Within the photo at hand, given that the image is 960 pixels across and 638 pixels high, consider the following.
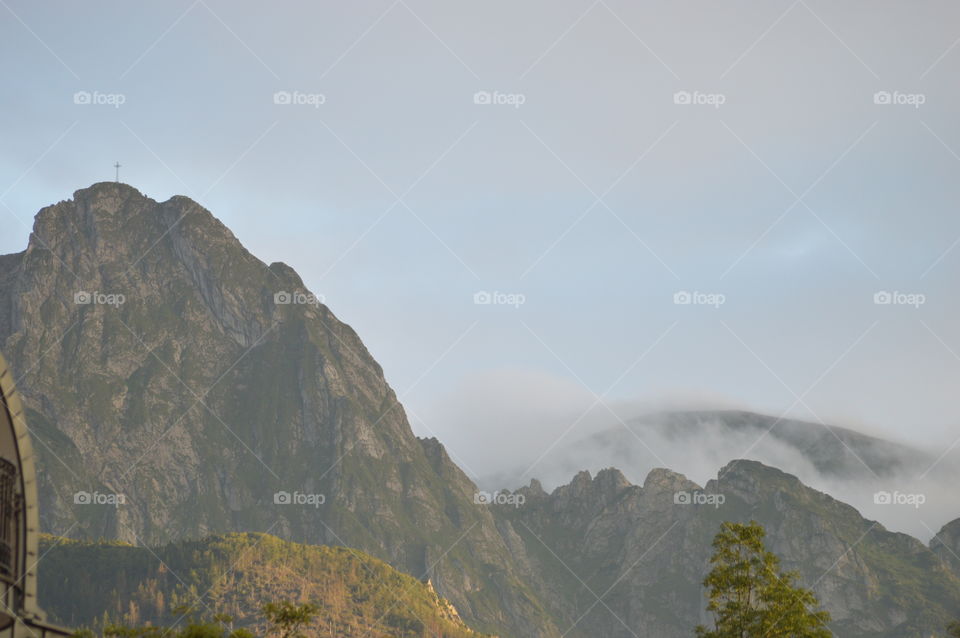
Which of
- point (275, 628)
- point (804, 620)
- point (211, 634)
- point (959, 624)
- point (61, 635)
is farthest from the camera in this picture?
point (959, 624)

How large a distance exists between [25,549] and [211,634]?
1978cm

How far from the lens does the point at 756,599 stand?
94375 millimetres

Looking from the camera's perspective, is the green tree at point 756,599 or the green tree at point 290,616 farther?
the green tree at point 756,599

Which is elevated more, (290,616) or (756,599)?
(756,599)

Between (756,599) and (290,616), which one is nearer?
(290,616)

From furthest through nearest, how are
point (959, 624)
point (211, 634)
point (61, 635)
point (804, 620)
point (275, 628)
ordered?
point (959, 624)
point (804, 620)
point (275, 628)
point (211, 634)
point (61, 635)

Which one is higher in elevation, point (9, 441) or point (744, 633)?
point (9, 441)

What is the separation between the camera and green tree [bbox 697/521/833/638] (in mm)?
90625

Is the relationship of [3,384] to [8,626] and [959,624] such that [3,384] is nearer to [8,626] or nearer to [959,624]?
[8,626]

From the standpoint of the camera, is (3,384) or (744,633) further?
(744,633)

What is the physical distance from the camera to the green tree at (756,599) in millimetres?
90625

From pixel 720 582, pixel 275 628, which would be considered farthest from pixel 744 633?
pixel 275 628

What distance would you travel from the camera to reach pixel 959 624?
112m

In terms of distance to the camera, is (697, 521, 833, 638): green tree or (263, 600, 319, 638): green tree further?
(697, 521, 833, 638): green tree
